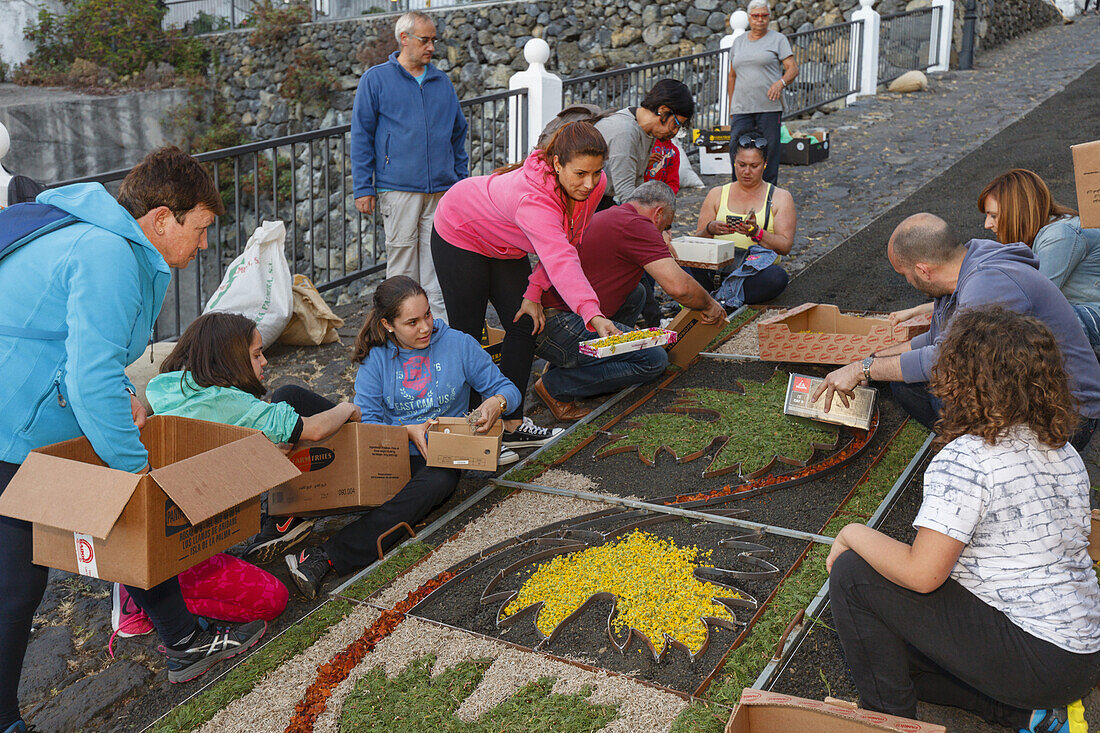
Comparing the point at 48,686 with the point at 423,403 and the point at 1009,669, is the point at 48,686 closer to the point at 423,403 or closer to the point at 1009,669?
the point at 423,403

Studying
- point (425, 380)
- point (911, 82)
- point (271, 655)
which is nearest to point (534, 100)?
point (425, 380)

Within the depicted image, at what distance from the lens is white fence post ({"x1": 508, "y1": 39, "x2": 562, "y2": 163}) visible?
305 inches

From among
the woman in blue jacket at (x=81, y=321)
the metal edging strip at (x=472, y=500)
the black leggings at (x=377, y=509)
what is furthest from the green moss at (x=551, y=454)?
the woman in blue jacket at (x=81, y=321)

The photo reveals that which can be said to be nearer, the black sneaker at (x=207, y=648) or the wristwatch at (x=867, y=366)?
the black sneaker at (x=207, y=648)

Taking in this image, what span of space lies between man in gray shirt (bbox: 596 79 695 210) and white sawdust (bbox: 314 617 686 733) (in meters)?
2.85

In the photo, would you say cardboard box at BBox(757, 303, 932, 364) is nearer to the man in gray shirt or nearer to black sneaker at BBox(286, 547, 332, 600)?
the man in gray shirt

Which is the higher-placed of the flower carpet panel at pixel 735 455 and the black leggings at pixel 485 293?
the black leggings at pixel 485 293

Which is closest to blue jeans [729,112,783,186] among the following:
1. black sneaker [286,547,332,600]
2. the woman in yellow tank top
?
the woman in yellow tank top

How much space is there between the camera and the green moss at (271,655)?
→ 96.5 inches

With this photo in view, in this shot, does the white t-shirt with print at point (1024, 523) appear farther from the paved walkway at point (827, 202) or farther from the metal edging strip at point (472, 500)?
the paved walkway at point (827, 202)

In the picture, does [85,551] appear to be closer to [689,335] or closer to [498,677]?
[498,677]

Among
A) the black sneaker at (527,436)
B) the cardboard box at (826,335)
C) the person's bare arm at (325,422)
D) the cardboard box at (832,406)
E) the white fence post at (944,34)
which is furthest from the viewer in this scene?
the white fence post at (944,34)

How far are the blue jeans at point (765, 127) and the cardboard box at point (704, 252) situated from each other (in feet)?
6.79

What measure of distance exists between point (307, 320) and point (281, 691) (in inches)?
127
